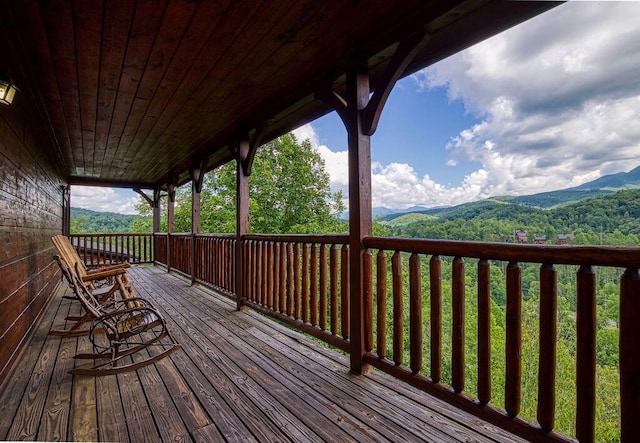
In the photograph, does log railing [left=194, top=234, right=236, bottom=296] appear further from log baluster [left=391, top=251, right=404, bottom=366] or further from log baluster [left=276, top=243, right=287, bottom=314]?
log baluster [left=391, top=251, right=404, bottom=366]

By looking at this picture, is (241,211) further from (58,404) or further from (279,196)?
(279,196)

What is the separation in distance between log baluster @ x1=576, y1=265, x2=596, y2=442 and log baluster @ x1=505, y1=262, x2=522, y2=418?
239 mm

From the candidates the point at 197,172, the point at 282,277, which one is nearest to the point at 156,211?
the point at 197,172

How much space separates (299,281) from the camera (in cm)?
327

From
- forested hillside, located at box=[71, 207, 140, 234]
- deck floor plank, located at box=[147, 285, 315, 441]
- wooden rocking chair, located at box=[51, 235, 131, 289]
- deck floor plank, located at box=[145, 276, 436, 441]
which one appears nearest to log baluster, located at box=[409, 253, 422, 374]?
deck floor plank, located at box=[145, 276, 436, 441]

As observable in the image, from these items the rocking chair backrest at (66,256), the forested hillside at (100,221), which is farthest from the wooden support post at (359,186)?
the forested hillside at (100,221)

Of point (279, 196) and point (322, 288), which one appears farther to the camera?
point (279, 196)

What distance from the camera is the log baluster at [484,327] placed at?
5.44 feet

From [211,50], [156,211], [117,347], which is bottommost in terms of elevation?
[117,347]

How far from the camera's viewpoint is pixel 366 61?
95.7 inches

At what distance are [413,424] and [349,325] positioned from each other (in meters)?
0.94

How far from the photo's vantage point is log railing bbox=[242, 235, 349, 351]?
267 cm

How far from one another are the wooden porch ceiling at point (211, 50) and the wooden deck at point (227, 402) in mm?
2216

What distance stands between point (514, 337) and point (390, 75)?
5.50 ft
